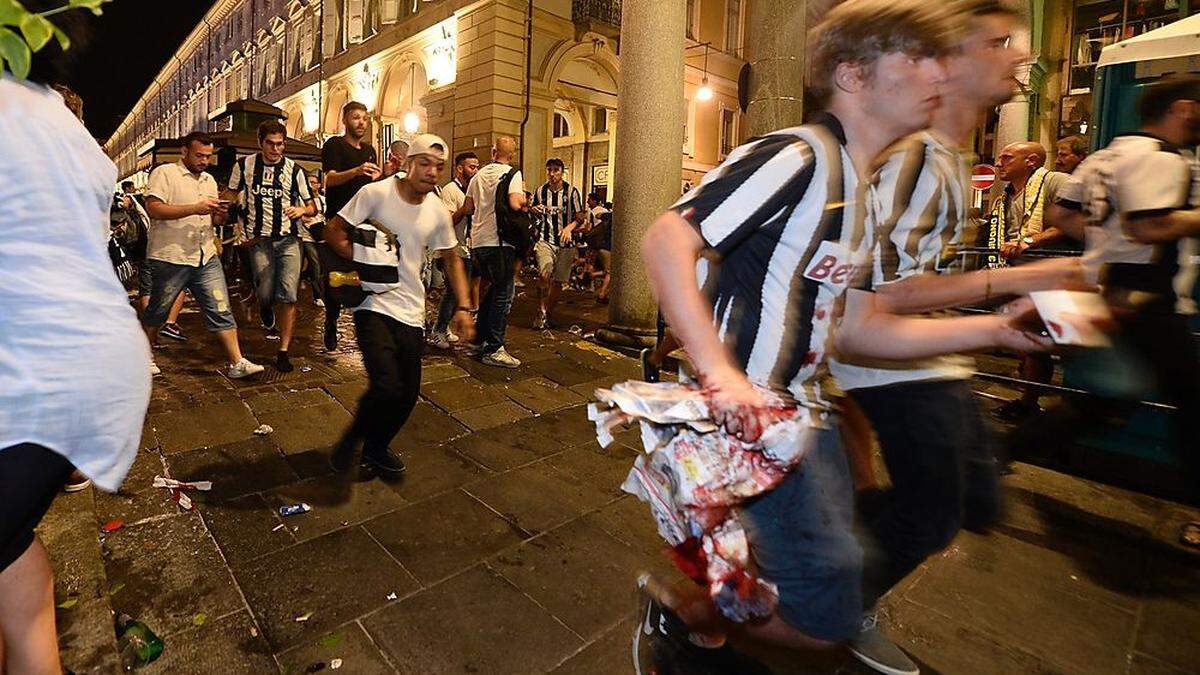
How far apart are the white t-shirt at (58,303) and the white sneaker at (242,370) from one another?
409 cm

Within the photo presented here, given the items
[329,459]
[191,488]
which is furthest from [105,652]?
Answer: [329,459]

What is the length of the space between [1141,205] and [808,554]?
2632mm

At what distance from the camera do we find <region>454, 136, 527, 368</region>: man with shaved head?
6.27 m

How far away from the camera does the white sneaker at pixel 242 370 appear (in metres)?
5.30

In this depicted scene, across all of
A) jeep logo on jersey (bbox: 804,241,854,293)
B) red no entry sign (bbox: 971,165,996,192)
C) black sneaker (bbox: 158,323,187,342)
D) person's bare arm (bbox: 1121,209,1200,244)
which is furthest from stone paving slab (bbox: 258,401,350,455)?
red no entry sign (bbox: 971,165,996,192)

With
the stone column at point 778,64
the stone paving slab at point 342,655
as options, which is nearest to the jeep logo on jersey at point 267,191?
the stone paving slab at point 342,655

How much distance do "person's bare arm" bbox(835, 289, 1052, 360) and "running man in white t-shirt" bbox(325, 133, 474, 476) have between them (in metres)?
2.48

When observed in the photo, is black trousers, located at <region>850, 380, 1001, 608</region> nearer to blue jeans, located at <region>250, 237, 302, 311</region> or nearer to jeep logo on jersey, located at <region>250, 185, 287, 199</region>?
blue jeans, located at <region>250, 237, 302, 311</region>

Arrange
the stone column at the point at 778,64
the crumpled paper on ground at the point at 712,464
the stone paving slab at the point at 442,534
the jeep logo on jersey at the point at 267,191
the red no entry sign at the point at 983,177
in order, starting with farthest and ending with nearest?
1. the red no entry sign at the point at 983,177
2. the stone column at the point at 778,64
3. the jeep logo on jersey at the point at 267,191
4. the stone paving slab at the point at 442,534
5. the crumpled paper on ground at the point at 712,464

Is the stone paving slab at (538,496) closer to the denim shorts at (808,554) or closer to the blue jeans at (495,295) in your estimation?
the denim shorts at (808,554)

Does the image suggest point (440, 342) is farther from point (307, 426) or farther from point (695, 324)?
point (695, 324)

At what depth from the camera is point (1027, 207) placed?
579cm

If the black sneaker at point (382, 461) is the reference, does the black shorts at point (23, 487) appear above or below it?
above

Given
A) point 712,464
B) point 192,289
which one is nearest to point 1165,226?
point 712,464
